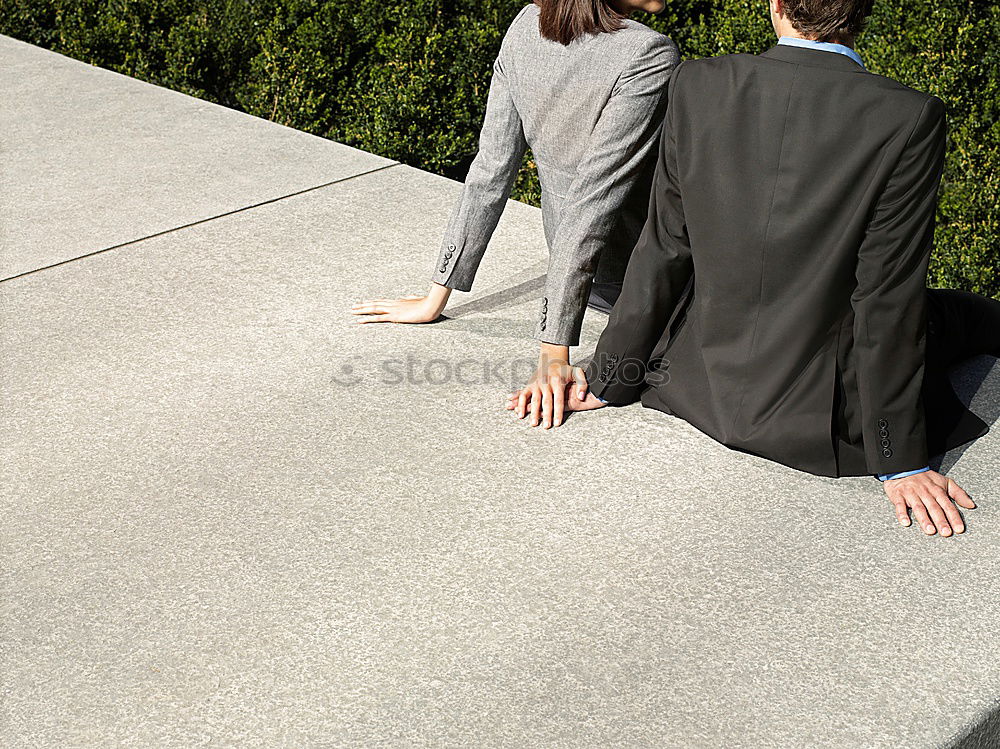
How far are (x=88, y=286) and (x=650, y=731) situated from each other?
254 centimetres

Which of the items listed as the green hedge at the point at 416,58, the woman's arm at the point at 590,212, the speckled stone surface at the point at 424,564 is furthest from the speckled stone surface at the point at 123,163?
the woman's arm at the point at 590,212

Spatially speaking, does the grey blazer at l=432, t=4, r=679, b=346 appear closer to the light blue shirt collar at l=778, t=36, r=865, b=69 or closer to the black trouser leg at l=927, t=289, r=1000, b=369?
the light blue shirt collar at l=778, t=36, r=865, b=69

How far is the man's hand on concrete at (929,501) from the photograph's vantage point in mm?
2547

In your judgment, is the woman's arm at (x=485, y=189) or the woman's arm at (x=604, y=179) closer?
the woman's arm at (x=604, y=179)

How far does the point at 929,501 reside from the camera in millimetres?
2572

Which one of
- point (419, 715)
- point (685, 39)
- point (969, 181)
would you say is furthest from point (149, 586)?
point (685, 39)

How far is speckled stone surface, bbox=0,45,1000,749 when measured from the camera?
2.11 metres

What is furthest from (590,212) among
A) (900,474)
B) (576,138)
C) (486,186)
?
(900,474)

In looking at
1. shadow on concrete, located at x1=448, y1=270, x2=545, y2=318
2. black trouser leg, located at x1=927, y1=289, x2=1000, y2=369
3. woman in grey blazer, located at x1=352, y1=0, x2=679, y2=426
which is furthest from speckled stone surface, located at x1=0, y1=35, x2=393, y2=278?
black trouser leg, located at x1=927, y1=289, x2=1000, y2=369

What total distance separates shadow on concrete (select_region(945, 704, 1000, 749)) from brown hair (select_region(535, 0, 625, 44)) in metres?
1.77

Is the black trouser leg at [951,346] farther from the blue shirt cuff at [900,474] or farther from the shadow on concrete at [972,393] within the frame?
the blue shirt cuff at [900,474]

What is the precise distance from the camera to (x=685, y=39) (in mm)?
5605

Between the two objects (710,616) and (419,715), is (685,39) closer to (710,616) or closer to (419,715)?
(710,616)

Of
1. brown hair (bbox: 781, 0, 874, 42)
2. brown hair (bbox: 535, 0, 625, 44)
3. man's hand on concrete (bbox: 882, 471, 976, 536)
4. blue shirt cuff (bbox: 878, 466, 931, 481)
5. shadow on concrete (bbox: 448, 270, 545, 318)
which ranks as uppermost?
brown hair (bbox: 781, 0, 874, 42)
